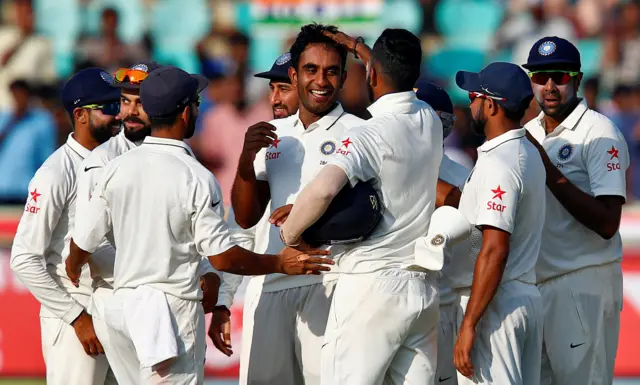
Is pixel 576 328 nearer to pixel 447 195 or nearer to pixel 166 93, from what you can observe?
pixel 447 195

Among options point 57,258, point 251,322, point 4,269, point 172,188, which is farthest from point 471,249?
point 4,269

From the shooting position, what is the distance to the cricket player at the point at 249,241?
6516 millimetres

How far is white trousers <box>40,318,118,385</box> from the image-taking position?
20.7ft

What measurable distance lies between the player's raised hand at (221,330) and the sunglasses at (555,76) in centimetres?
236

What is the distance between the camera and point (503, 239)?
5.64 meters

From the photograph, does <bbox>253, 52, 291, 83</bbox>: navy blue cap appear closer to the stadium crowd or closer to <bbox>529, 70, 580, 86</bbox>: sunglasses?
<bbox>529, 70, 580, 86</bbox>: sunglasses

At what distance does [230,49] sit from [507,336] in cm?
851

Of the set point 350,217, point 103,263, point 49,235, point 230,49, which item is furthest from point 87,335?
point 230,49

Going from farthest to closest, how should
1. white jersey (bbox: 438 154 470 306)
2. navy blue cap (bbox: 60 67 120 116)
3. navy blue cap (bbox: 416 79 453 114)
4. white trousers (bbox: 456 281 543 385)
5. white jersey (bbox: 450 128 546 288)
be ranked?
navy blue cap (bbox: 416 79 453 114) → navy blue cap (bbox: 60 67 120 116) → white jersey (bbox: 438 154 470 306) → white trousers (bbox: 456 281 543 385) → white jersey (bbox: 450 128 546 288)

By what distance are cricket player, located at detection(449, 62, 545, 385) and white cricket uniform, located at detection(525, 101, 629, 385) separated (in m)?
0.78

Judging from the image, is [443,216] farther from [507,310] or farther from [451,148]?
[451,148]

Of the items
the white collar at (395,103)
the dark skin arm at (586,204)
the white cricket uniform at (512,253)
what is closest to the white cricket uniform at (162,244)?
the white collar at (395,103)

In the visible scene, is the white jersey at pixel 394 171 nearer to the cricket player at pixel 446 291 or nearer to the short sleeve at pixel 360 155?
the short sleeve at pixel 360 155

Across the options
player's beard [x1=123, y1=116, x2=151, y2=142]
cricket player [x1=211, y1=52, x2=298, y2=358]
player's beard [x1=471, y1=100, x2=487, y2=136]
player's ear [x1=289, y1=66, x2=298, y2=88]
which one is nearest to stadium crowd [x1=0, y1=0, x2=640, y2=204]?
cricket player [x1=211, y1=52, x2=298, y2=358]
